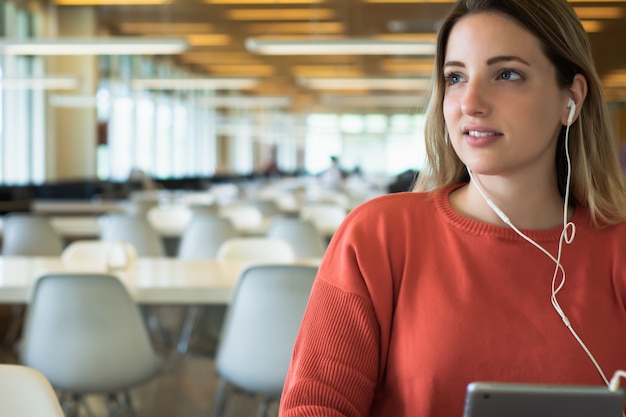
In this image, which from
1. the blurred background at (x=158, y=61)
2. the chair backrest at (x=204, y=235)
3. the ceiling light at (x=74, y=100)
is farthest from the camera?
the ceiling light at (x=74, y=100)

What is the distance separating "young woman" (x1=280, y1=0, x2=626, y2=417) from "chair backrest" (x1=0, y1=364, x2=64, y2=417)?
17.0 inches

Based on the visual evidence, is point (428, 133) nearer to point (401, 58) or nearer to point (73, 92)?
point (73, 92)

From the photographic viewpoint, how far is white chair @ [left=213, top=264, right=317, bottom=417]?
2936 millimetres

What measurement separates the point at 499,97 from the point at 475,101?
0.12 ft

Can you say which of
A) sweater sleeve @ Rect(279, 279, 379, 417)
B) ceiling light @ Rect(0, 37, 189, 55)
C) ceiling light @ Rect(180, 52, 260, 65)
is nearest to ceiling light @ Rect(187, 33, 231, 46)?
ceiling light @ Rect(180, 52, 260, 65)

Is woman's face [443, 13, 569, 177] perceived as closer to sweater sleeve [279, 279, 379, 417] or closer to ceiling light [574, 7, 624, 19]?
sweater sleeve [279, 279, 379, 417]

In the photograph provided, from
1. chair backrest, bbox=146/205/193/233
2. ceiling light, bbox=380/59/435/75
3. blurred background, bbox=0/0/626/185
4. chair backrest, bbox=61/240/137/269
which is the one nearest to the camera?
chair backrest, bbox=61/240/137/269

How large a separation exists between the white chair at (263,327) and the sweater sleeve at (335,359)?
168 centimetres

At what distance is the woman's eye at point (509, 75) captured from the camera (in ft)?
4.23

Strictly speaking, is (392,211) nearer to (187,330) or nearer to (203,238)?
(203,238)

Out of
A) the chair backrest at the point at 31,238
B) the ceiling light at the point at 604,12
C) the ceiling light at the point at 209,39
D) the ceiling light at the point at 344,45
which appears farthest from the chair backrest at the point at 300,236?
the ceiling light at the point at 209,39

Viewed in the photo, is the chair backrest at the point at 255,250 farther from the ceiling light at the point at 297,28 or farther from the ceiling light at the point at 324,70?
the ceiling light at the point at 324,70

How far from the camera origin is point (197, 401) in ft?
13.7

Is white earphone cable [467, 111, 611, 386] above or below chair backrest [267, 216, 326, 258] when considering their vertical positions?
above
